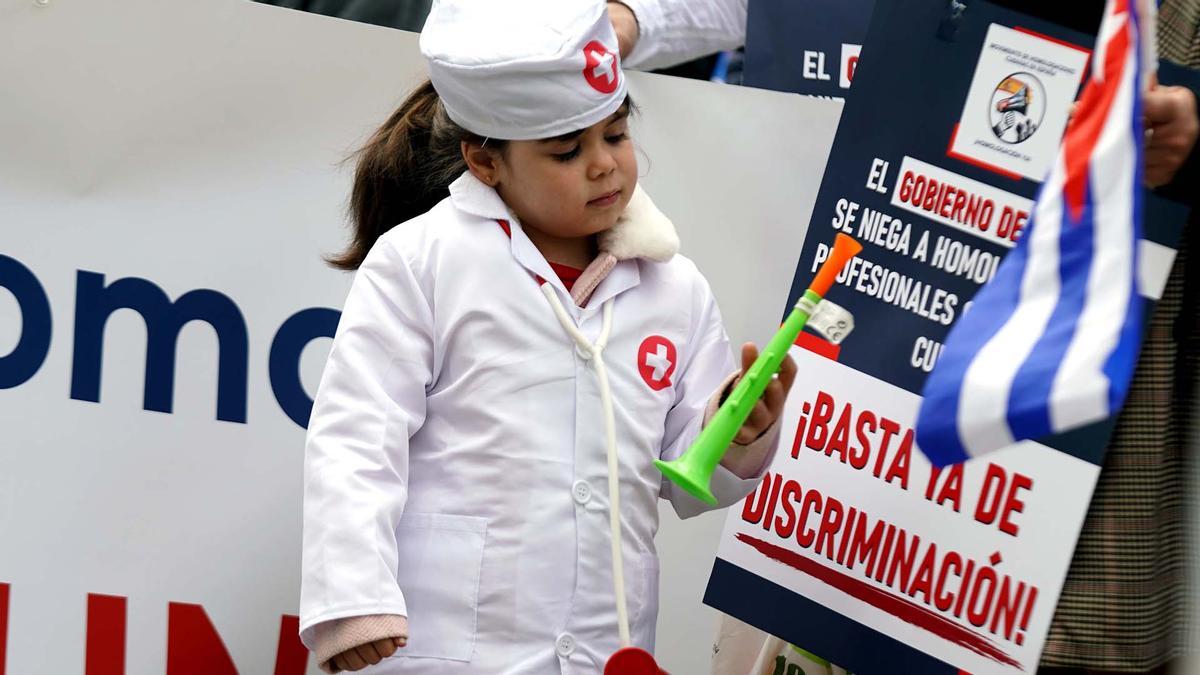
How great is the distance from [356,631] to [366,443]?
10.7 inches

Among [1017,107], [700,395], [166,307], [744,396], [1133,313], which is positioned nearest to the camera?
[1133,313]

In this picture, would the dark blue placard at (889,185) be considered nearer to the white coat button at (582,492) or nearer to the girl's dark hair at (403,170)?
the white coat button at (582,492)

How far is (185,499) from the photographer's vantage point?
3.01 metres

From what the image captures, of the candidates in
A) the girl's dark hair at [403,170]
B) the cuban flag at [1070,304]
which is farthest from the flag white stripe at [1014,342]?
the girl's dark hair at [403,170]

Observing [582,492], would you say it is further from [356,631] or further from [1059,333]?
[1059,333]

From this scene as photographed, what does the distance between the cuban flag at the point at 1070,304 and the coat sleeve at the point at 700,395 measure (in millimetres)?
803

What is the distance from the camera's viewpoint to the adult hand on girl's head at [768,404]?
2312mm

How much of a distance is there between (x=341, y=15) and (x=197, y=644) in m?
1.25

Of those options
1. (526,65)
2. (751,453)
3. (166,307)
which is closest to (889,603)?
(751,453)

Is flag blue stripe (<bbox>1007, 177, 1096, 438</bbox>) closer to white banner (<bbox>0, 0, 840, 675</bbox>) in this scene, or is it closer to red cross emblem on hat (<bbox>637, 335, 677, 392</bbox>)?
red cross emblem on hat (<bbox>637, 335, 677, 392</bbox>)

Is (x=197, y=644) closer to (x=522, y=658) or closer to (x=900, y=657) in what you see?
(x=522, y=658)

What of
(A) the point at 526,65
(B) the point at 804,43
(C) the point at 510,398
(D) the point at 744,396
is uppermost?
(B) the point at 804,43

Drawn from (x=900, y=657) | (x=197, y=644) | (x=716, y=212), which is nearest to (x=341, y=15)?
(x=716, y=212)

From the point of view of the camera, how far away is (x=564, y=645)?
7.84ft
